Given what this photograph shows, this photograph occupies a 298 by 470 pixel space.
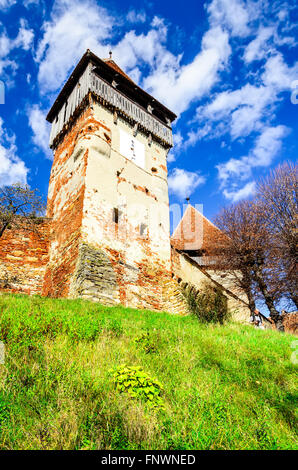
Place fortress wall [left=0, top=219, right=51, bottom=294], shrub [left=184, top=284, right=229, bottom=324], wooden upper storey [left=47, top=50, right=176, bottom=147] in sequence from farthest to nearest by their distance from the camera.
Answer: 1. wooden upper storey [left=47, top=50, right=176, bottom=147]
2. fortress wall [left=0, top=219, right=51, bottom=294]
3. shrub [left=184, top=284, right=229, bottom=324]

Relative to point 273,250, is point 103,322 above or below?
below

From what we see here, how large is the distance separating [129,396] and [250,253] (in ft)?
46.1

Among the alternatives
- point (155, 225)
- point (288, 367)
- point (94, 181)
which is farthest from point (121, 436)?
point (155, 225)

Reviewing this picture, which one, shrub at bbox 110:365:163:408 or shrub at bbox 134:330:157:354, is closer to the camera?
shrub at bbox 110:365:163:408

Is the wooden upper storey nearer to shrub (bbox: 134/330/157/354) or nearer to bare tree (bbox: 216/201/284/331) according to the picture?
bare tree (bbox: 216/201/284/331)

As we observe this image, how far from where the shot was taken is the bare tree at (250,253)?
1494 cm

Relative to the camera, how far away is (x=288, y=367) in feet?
16.1

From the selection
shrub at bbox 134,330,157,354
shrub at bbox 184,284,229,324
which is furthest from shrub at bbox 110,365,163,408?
shrub at bbox 184,284,229,324

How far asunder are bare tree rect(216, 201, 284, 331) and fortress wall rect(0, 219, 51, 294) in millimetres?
9757

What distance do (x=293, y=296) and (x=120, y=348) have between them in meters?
11.9

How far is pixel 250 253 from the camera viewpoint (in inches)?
624

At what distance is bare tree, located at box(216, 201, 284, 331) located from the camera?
1494 centimetres
